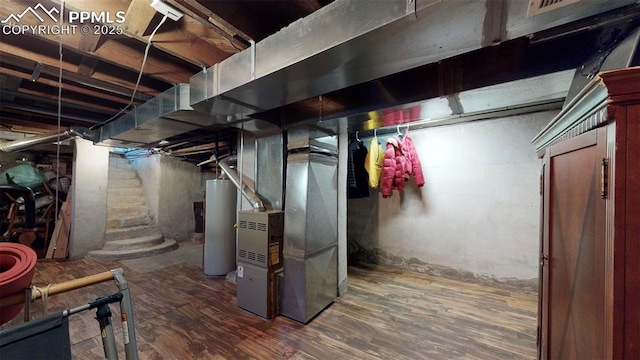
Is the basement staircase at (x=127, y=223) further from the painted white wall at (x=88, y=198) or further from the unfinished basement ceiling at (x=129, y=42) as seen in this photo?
the unfinished basement ceiling at (x=129, y=42)

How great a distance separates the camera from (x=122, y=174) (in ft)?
19.7

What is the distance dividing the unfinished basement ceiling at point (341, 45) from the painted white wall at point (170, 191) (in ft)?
10.6

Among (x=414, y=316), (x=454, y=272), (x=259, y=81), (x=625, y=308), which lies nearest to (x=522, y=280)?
(x=454, y=272)

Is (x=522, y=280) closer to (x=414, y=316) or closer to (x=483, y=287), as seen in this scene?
(x=483, y=287)

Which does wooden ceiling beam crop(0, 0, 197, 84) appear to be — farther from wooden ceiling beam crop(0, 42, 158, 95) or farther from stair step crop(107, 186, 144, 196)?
stair step crop(107, 186, 144, 196)

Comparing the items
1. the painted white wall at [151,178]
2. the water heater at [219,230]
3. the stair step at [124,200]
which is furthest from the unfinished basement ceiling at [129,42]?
the stair step at [124,200]

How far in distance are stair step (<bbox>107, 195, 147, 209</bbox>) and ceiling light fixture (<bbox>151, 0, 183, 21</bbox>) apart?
18.3ft

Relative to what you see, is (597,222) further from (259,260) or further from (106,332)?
(259,260)

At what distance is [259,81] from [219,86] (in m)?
0.39

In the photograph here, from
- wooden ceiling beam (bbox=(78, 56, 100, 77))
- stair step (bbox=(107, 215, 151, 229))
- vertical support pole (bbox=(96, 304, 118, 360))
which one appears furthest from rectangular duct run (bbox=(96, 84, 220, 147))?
stair step (bbox=(107, 215, 151, 229))

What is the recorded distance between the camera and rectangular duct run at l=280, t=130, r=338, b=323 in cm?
243

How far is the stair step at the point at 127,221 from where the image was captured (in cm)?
508

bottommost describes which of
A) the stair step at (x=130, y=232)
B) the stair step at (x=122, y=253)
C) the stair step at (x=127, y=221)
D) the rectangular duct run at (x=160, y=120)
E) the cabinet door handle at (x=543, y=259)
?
the stair step at (x=122, y=253)

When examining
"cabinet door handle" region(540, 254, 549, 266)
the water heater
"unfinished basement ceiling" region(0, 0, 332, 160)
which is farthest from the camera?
the water heater
